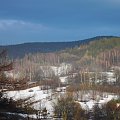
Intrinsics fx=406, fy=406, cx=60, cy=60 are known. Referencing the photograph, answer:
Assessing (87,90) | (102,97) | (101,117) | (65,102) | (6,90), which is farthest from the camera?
(87,90)

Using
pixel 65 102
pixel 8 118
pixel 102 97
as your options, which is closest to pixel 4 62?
pixel 8 118

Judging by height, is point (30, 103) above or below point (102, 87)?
above

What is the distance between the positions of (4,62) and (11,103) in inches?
36.6

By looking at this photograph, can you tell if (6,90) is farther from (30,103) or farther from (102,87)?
(102,87)

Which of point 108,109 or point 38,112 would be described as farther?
point 108,109

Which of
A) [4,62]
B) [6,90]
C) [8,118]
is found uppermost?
[4,62]

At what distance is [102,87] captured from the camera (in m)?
194

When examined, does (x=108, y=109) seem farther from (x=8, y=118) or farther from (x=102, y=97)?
(x=8, y=118)

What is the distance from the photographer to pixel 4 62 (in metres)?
8.58

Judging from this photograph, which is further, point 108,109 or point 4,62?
point 108,109

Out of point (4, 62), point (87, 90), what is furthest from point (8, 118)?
point (87, 90)

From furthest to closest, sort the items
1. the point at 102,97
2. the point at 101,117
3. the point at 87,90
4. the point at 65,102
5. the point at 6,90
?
the point at 87,90 < the point at 102,97 < the point at 65,102 < the point at 101,117 < the point at 6,90

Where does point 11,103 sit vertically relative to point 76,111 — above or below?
above

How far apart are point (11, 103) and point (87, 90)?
184 metres
